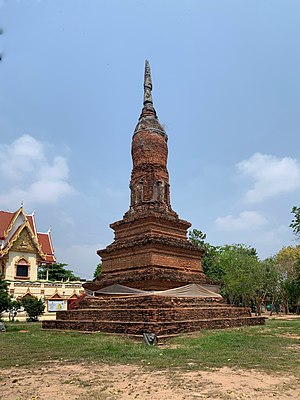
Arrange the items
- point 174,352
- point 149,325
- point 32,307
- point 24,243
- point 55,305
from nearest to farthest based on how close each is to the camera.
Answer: point 174,352 → point 149,325 → point 32,307 → point 55,305 → point 24,243

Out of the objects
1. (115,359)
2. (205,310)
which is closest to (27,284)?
(205,310)

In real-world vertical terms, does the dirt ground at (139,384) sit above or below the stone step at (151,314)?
below

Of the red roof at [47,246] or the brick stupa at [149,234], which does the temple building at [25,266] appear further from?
the brick stupa at [149,234]

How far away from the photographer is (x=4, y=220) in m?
40.2

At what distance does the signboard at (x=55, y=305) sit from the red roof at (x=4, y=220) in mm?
7848

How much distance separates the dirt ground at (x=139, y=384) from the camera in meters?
6.40

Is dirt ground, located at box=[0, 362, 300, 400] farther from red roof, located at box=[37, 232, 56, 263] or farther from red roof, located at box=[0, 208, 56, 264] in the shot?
red roof, located at box=[37, 232, 56, 263]

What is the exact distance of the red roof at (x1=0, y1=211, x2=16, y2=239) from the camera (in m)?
38.9

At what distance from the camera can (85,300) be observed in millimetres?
19734

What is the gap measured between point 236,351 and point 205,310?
6.48 metres

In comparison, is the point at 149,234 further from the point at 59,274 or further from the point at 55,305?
the point at 59,274

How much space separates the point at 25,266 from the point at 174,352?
30.5m

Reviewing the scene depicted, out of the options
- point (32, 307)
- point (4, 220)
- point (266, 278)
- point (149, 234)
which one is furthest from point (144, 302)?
point (266, 278)

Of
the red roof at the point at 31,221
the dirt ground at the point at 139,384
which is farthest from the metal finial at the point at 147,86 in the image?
the red roof at the point at 31,221
